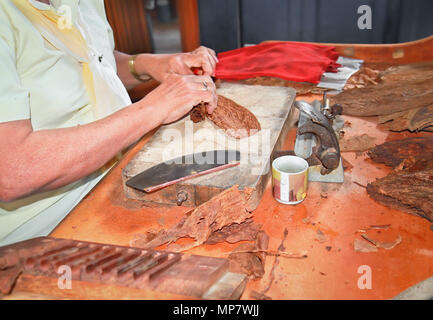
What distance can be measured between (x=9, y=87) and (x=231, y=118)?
2.51 ft

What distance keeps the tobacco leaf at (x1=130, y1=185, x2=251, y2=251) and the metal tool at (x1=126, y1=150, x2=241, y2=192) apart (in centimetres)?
12

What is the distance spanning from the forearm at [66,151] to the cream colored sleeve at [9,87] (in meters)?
0.07

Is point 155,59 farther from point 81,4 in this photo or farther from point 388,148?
point 388,148

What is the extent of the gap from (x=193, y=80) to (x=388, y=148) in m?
0.76

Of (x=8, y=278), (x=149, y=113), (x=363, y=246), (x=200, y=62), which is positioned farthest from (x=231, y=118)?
(x=8, y=278)

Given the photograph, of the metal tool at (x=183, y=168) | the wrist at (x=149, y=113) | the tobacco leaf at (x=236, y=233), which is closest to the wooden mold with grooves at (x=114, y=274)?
the tobacco leaf at (x=236, y=233)

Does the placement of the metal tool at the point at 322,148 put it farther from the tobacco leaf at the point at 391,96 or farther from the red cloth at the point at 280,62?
the red cloth at the point at 280,62

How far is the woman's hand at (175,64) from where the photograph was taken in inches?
71.3

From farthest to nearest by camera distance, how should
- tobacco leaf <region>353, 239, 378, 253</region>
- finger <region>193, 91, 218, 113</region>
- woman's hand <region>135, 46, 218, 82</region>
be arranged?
woman's hand <region>135, 46, 218, 82</region>
finger <region>193, 91, 218, 113</region>
tobacco leaf <region>353, 239, 378, 253</region>

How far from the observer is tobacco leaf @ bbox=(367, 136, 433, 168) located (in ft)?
4.55

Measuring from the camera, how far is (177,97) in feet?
4.69

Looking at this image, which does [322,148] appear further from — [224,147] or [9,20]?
[9,20]
